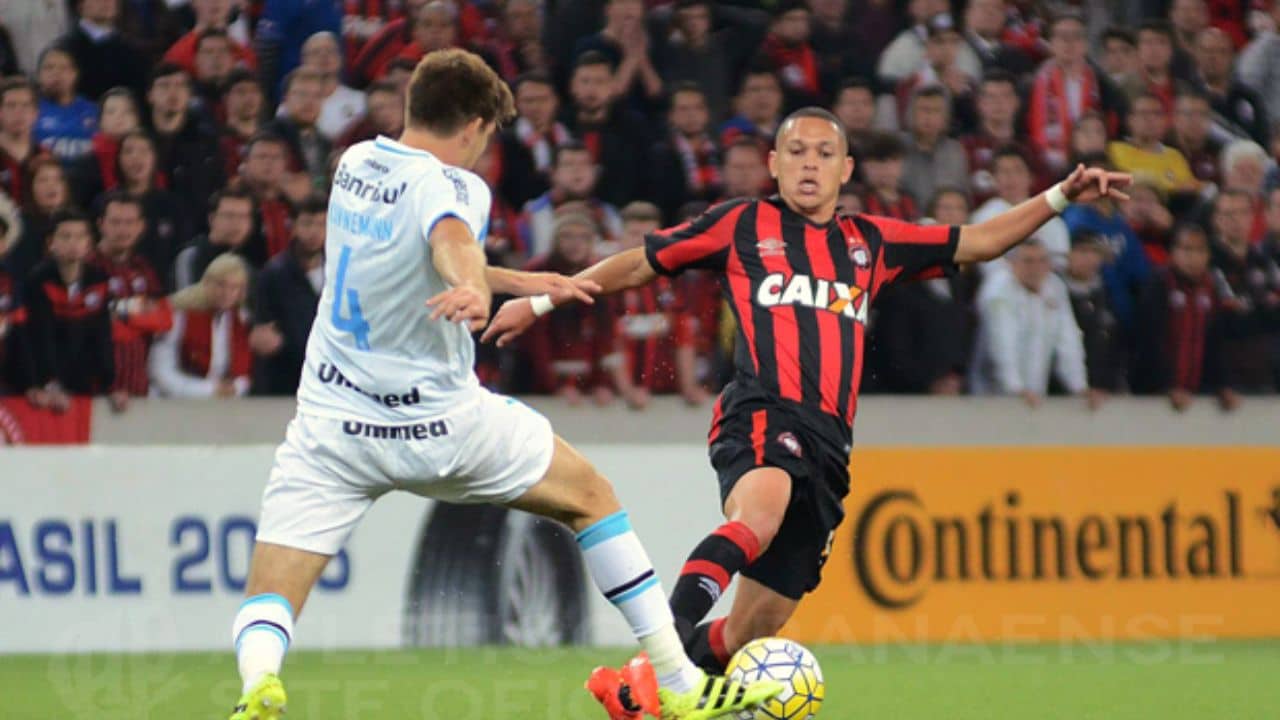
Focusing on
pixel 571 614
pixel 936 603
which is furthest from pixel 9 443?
pixel 936 603

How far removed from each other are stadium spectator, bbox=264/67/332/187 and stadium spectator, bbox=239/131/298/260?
0.08 meters

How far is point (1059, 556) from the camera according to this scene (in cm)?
1068

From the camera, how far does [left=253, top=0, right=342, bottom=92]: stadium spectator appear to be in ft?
38.0

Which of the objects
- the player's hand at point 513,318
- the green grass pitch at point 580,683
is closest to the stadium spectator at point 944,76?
the green grass pitch at point 580,683

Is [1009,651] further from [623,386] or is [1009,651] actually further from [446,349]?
[446,349]

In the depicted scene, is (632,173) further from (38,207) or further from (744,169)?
(38,207)

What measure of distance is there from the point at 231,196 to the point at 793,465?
4.80 m

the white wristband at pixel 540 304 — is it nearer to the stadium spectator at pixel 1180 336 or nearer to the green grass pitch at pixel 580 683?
the green grass pitch at pixel 580 683

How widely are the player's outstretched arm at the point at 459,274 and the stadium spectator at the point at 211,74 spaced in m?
A: 6.04

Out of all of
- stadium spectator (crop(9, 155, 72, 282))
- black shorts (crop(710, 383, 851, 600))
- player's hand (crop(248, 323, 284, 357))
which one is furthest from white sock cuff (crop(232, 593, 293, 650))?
stadium spectator (crop(9, 155, 72, 282))

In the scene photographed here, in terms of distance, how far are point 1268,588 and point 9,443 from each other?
6.67 m

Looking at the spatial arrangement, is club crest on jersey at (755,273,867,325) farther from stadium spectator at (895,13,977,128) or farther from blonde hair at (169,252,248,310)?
stadium spectator at (895,13,977,128)

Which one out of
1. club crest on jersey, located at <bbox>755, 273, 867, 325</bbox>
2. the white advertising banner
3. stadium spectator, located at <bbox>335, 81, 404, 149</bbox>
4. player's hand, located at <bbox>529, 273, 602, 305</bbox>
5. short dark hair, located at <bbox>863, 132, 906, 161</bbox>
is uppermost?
player's hand, located at <bbox>529, 273, 602, 305</bbox>

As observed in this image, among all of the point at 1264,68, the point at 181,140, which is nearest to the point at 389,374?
the point at 181,140
